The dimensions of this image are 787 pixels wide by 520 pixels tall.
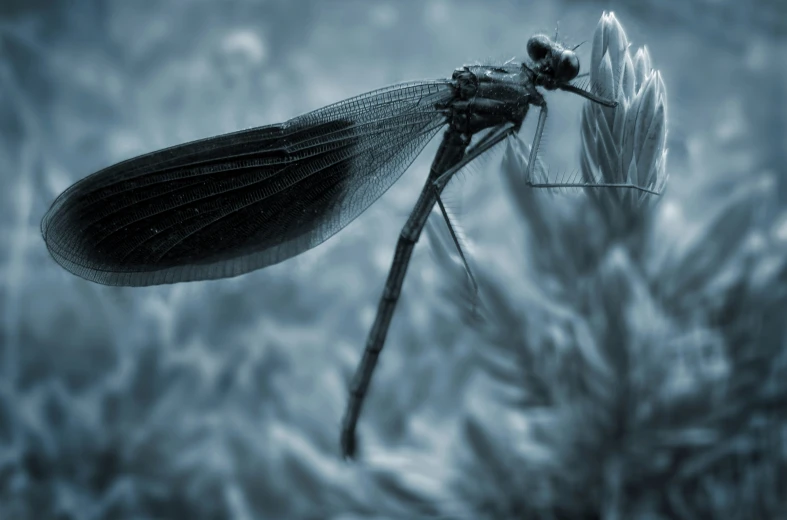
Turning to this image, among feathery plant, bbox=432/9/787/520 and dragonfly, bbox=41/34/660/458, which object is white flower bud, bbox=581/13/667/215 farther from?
feathery plant, bbox=432/9/787/520

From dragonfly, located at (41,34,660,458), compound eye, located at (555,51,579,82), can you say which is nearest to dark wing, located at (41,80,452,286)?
dragonfly, located at (41,34,660,458)

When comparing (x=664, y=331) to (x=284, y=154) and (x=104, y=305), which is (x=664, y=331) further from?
(x=104, y=305)

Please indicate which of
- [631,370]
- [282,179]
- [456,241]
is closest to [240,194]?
[282,179]

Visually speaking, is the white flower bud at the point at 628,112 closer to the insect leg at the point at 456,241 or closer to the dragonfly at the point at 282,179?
the dragonfly at the point at 282,179

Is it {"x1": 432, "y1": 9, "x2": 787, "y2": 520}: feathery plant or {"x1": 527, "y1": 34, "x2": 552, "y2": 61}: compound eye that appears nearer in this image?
{"x1": 527, "y1": 34, "x2": 552, "y2": 61}: compound eye

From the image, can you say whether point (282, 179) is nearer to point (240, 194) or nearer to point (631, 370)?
point (240, 194)
